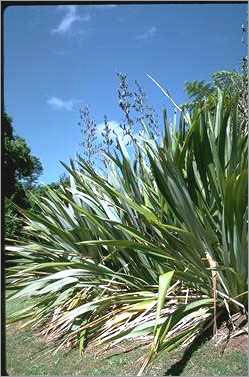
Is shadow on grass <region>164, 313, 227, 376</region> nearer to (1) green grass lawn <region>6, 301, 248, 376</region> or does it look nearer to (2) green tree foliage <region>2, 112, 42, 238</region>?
(1) green grass lawn <region>6, 301, 248, 376</region>

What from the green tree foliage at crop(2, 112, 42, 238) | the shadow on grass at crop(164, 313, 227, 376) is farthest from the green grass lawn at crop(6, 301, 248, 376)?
the green tree foliage at crop(2, 112, 42, 238)

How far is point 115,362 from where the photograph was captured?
3430mm

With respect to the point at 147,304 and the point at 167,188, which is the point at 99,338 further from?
the point at 167,188

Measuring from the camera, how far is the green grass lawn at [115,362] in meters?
3.07

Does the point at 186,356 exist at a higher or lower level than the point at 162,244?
lower

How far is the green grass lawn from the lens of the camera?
3071mm

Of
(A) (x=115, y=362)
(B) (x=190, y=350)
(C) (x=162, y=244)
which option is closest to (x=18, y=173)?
(C) (x=162, y=244)

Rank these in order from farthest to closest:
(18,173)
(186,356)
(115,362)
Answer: (18,173), (115,362), (186,356)

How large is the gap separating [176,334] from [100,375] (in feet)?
1.67

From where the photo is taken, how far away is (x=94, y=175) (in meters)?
4.34

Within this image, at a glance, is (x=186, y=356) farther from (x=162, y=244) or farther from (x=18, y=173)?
(x=18, y=173)

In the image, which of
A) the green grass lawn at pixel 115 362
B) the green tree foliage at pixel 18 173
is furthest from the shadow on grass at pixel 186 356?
the green tree foliage at pixel 18 173

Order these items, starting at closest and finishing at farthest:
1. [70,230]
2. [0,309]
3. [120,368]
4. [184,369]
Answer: [0,309], [184,369], [120,368], [70,230]

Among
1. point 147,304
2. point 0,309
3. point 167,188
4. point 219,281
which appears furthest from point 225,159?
point 0,309
